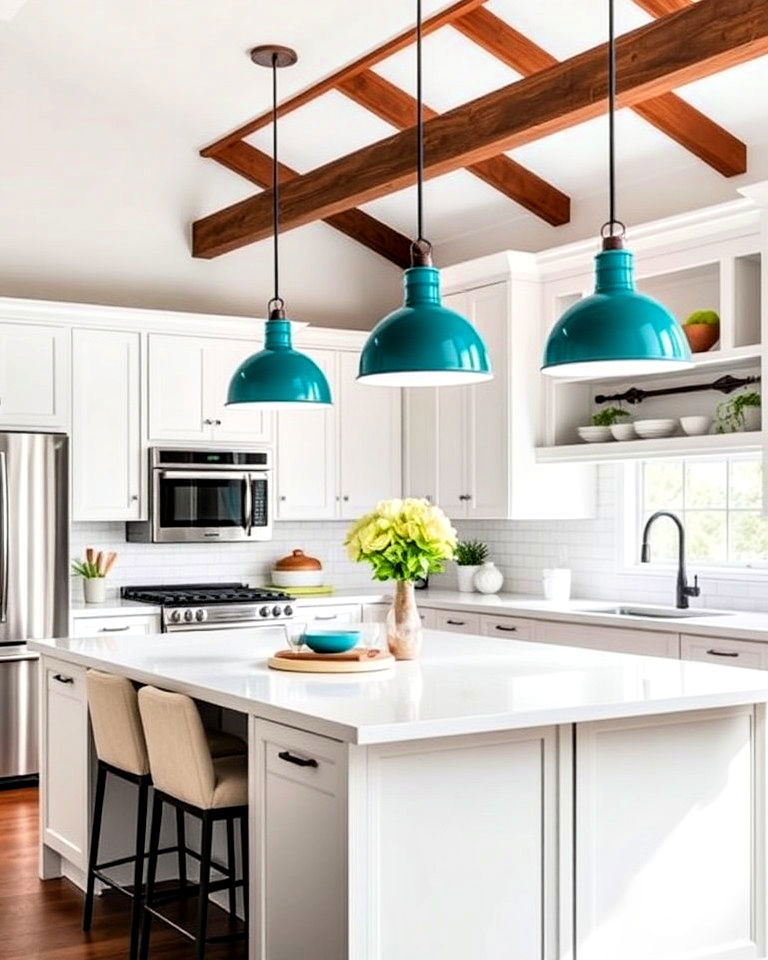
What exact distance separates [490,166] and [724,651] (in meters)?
3.06

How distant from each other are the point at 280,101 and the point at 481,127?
1.78m

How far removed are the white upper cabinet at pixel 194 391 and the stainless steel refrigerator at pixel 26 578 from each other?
706 mm

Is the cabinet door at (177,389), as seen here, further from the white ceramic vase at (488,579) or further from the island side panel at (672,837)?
the island side panel at (672,837)

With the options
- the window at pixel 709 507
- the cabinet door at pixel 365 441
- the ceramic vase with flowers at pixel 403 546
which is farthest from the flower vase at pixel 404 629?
the cabinet door at pixel 365 441

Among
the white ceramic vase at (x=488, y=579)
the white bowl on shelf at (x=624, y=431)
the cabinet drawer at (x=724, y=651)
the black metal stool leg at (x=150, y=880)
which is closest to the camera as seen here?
the black metal stool leg at (x=150, y=880)

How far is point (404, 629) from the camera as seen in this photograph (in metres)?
4.31

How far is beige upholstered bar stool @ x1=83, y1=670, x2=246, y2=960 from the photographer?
4.12 m

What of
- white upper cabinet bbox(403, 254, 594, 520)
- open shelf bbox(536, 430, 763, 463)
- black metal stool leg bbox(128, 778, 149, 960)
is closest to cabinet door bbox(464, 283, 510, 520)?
white upper cabinet bbox(403, 254, 594, 520)

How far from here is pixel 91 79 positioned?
7.18 metres

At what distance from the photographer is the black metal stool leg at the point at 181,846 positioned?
436 centimetres

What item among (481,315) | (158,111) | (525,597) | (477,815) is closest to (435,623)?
(525,597)

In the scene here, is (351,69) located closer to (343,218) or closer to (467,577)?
(343,218)

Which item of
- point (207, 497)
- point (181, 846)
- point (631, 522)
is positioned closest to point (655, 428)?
point (631, 522)

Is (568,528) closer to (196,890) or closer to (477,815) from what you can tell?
(196,890)
